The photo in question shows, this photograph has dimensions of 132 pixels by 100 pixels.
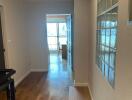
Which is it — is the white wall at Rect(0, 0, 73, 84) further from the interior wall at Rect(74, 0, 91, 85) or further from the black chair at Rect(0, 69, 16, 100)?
the black chair at Rect(0, 69, 16, 100)

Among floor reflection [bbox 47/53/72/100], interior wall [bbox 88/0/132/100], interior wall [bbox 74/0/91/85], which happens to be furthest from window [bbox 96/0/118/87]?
floor reflection [bbox 47/53/72/100]

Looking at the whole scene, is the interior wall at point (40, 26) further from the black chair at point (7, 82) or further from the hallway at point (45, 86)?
the black chair at point (7, 82)

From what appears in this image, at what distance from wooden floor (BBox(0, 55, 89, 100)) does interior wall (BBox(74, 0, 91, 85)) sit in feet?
1.40

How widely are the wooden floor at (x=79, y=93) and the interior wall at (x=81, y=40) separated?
0.78 ft

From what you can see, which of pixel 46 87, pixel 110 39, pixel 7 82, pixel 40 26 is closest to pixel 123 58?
pixel 110 39

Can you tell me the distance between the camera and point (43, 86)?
411 centimetres

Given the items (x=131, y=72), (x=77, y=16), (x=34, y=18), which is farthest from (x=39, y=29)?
(x=131, y=72)

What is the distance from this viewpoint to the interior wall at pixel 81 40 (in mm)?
3787

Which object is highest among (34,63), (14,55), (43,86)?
(14,55)

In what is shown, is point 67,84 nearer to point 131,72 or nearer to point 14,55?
point 14,55

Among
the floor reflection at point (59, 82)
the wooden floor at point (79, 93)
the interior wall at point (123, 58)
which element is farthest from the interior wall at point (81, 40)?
the interior wall at point (123, 58)

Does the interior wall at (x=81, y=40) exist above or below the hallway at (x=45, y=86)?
above

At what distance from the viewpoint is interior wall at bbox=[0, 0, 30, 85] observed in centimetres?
375

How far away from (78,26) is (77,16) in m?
0.26
